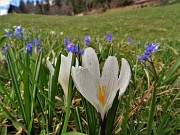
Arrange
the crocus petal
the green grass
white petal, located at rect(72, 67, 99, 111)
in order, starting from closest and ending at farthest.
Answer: white petal, located at rect(72, 67, 99, 111) → the crocus petal → the green grass

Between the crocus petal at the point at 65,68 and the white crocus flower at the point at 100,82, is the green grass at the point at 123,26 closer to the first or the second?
the crocus petal at the point at 65,68

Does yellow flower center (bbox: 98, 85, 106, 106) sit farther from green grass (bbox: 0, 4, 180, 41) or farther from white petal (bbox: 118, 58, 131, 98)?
green grass (bbox: 0, 4, 180, 41)

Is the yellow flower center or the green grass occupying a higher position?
the yellow flower center

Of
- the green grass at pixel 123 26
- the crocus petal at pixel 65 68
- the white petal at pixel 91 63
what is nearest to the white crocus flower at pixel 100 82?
the white petal at pixel 91 63

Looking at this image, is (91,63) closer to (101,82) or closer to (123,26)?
(101,82)

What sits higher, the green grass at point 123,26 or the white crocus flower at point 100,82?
the white crocus flower at point 100,82

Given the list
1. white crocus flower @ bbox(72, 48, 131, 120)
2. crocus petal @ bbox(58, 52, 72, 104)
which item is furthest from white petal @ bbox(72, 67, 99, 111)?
crocus petal @ bbox(58, 52, 72, 104)

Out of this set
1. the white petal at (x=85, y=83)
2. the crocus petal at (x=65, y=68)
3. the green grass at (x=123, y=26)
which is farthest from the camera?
the green grass at (x=123, y=26)

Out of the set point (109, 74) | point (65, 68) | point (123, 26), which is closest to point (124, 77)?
point (109, 74)

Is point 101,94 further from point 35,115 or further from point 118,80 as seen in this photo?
point 35,115
